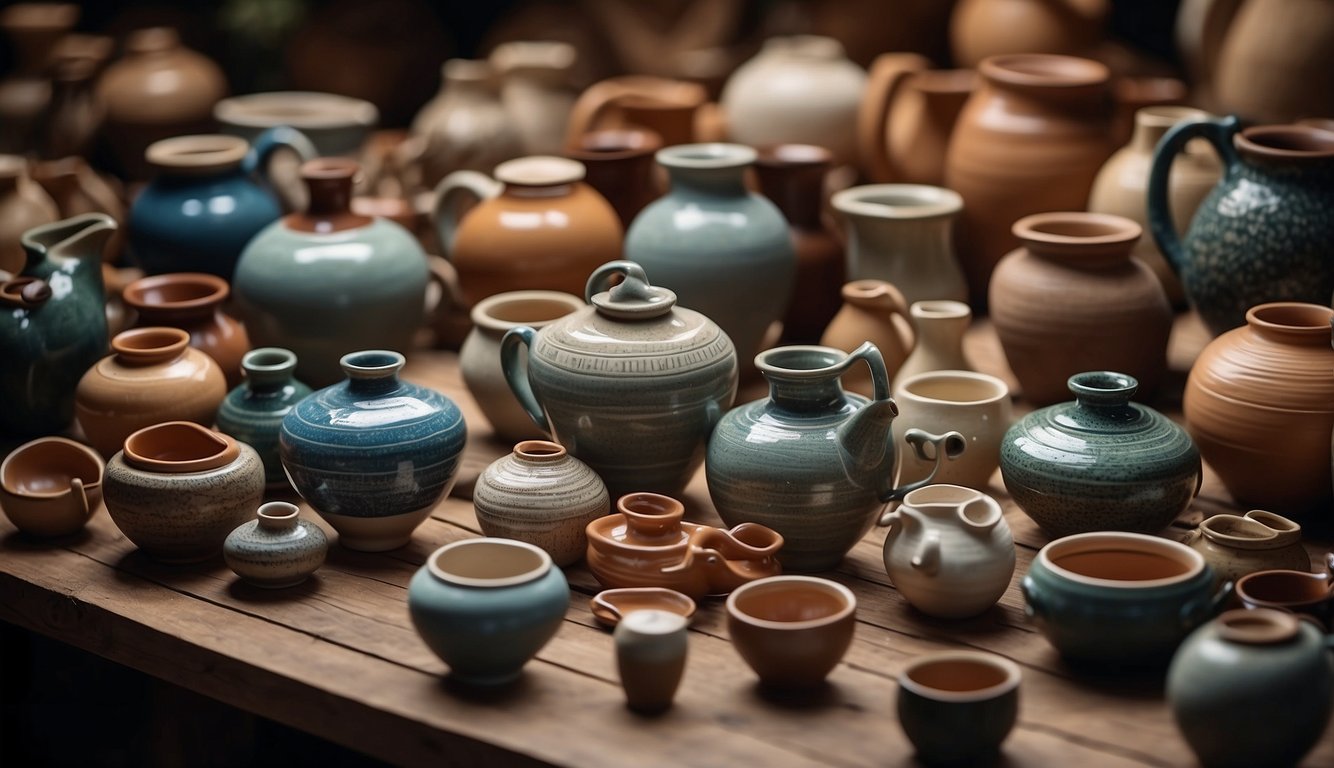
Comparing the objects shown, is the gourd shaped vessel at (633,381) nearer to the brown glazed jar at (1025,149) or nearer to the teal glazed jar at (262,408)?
the teal glazed jar at (262,408)

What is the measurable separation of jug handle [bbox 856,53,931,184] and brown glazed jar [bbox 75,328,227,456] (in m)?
1.83

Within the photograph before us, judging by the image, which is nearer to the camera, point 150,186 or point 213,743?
point 213,743

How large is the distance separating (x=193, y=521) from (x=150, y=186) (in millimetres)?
1356

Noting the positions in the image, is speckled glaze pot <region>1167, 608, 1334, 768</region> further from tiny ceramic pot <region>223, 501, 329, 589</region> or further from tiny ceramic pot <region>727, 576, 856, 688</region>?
tiny ceramic pot <region>223, 501, 329, 589</region>

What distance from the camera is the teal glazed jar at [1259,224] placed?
2871mm

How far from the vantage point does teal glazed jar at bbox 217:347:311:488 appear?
2.67m

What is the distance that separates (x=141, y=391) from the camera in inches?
107

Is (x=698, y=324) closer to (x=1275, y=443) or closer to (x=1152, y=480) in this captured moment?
(x=1152, y=480)

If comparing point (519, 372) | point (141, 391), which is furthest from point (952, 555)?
point (141, 391)

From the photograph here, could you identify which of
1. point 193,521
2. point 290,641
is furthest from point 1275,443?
point 193,521

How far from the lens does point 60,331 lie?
293 cm

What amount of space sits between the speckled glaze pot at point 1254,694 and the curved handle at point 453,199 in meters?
2.03

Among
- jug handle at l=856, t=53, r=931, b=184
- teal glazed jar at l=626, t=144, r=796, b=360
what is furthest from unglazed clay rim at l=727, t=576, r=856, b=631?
jug handle at l=856, t=53, r=931, b=184

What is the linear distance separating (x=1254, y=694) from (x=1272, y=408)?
86cm
